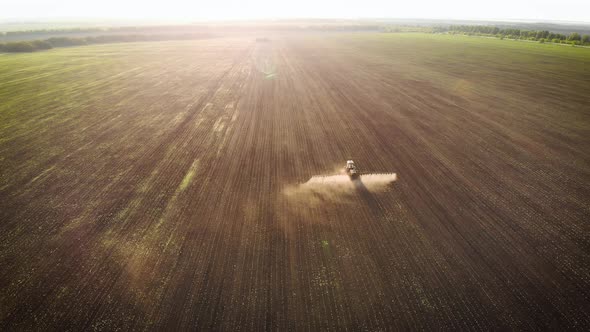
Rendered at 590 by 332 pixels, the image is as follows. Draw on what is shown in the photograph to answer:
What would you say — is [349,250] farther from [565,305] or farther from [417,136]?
[417,136]

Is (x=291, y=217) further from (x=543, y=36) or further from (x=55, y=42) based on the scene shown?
(x=543, y=36)

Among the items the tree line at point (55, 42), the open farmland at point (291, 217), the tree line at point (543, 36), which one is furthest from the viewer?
the tree line at point (543, 36)

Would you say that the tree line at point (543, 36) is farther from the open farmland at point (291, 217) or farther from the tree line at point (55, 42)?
the tree line at point (55, 42)

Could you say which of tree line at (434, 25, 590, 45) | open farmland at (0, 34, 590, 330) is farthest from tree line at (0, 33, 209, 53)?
tree line at (434, 25, 590, 45)

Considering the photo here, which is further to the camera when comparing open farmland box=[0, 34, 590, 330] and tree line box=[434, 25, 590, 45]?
tree line box=[434, 25, 590, 45]

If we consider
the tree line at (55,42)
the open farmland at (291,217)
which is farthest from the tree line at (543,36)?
the tree line at (55,42)

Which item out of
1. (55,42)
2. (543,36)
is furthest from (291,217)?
(543,36)

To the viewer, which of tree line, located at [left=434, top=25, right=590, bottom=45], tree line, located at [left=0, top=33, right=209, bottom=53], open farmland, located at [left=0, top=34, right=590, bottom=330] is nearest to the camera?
open farmland, located at [left=0, top=34, right=590, bottom=330]

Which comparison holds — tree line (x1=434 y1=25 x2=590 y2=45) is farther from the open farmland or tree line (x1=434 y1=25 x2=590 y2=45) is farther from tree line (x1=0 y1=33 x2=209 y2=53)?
tree line (x1=0 y1=33 x2=209 y2=53)
